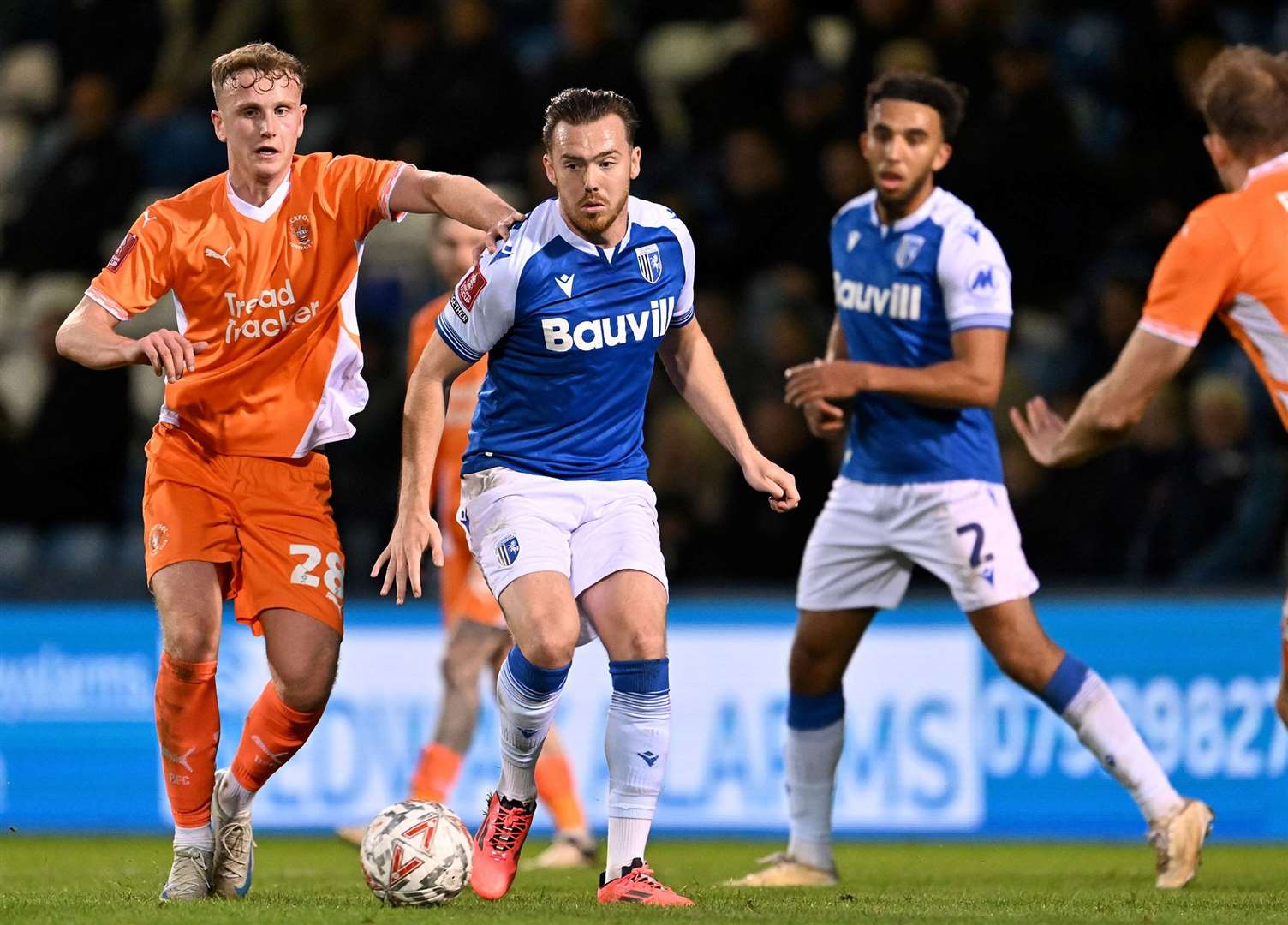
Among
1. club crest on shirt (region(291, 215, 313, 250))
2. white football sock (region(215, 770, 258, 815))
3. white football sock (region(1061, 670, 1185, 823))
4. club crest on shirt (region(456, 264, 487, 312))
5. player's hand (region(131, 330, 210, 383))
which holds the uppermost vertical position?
club crest on shirt (region(291, 215, 313, 250))

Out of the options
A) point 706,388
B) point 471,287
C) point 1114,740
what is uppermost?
point 471,287

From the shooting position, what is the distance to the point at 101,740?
10391mm

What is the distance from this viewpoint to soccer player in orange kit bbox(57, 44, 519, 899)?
20.0ft

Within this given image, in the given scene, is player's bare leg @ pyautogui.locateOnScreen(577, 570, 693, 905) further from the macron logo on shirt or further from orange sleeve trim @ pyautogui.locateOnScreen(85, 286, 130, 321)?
orange sleeve trim @ pyautogui.locateOnScreen(85, 286, 130, 321)

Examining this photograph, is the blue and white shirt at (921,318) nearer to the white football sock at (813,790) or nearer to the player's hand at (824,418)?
the player's hand at (824,418)

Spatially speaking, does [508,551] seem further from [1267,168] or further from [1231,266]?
[1267,168]

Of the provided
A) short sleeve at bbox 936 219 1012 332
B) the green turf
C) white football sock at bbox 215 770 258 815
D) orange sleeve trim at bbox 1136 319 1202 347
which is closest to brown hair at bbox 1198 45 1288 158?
orange sleeve trim at bbox 1136 319 1202 347

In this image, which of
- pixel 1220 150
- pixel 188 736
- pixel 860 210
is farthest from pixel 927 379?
pixel 188 736

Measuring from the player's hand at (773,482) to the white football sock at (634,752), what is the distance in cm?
62

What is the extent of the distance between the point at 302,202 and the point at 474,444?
96 centimetres

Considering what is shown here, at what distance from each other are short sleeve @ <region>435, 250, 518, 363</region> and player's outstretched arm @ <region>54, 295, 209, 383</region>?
30.6 inches

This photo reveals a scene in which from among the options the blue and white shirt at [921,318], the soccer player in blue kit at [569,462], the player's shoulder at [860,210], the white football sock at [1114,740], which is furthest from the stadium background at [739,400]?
the soccer player in blue kit at [569,462]

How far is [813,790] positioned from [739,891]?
25.2 inches

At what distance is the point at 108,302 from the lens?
590 centimetres
